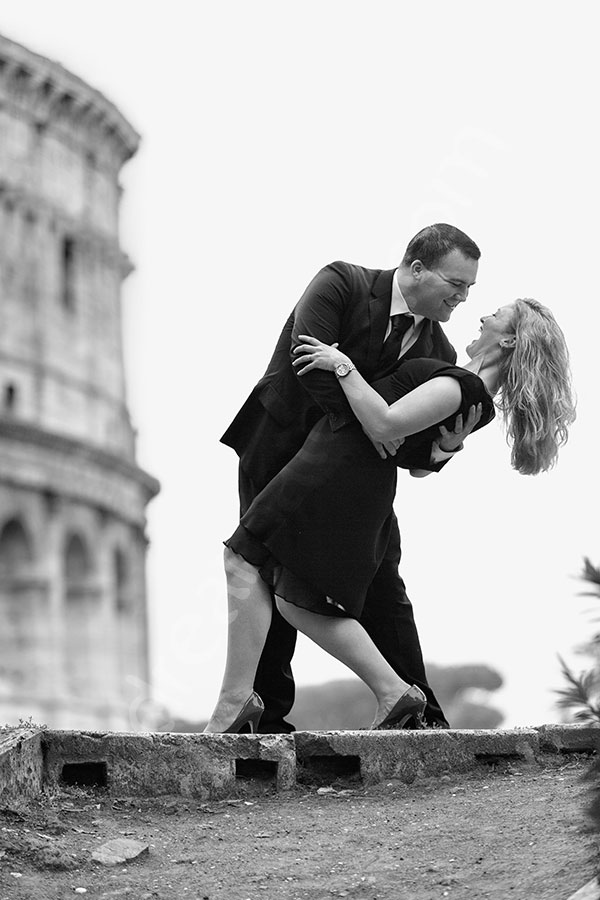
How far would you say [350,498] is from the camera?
639 cm

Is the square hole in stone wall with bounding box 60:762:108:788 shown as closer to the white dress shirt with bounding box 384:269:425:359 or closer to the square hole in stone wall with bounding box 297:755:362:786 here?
the square hole in stone wall with bounding box 297:755:362:786

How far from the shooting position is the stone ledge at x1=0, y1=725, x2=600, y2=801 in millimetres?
6168

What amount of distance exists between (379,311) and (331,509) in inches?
24.9

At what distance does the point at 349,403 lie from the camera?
6270 mm

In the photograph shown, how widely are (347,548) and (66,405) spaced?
37.3 meters

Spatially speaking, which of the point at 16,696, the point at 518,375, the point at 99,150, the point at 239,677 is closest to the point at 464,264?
the point at 518,375

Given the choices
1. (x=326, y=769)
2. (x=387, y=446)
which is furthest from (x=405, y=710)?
(x=387, y=446)

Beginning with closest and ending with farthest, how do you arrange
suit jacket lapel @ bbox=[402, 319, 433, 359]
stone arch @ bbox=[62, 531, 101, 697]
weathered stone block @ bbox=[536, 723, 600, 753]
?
suit jacket lapel @ bbox=[402, 319, 433, 359]
weathered stone block @ bbox=[536, 723, 600, 753]
stone arch @ bbox=[62, 531, 101, 697]

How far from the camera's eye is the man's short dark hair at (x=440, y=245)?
6.32 metres

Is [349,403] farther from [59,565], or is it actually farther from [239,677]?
[59,565]

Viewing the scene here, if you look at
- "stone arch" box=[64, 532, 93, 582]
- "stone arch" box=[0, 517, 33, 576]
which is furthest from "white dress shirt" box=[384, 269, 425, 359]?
"stone arch" box=[64, 532, 93, 582]

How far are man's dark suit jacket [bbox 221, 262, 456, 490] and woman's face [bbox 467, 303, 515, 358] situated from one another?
19cm

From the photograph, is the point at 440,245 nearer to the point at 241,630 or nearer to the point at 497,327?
the point at 497,327

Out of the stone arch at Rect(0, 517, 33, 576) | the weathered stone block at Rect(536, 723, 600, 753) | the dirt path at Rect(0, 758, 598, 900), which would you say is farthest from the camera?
the stone arch at Rect(0, 517, 33, 576)
